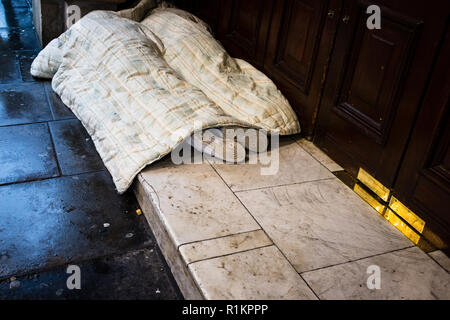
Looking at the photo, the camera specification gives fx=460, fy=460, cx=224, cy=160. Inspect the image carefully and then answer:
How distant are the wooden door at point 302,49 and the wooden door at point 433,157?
0.65 metres

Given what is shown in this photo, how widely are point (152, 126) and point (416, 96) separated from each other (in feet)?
3.99

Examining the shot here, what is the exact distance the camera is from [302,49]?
2.52m

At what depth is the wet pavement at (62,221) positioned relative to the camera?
67.8 inches

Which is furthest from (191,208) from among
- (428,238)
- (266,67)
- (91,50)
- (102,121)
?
(91,50)

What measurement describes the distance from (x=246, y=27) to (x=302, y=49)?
64 cm

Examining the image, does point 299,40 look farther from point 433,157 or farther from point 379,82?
point 433,157

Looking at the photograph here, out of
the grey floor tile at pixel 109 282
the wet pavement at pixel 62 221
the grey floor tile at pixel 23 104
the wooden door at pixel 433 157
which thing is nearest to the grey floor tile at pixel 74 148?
the wet pavement at pixel 62 221

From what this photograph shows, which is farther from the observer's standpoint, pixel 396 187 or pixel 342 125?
pixel 342 125

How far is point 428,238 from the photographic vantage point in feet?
6.23

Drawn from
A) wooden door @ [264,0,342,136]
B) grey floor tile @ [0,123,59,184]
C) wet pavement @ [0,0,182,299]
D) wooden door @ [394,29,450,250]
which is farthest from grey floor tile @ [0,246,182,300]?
wooden door @ [264,0,342,136]

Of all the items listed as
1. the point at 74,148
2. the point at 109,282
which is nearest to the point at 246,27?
the point at 74,148

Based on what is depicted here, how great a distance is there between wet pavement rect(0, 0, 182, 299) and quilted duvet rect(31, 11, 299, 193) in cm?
11

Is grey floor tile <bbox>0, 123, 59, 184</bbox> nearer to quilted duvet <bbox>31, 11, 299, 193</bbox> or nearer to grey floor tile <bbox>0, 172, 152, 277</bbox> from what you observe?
grey floor tile <bbox>0, 172, 152, 277</bbox>

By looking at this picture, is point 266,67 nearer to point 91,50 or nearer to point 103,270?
point 91,50
